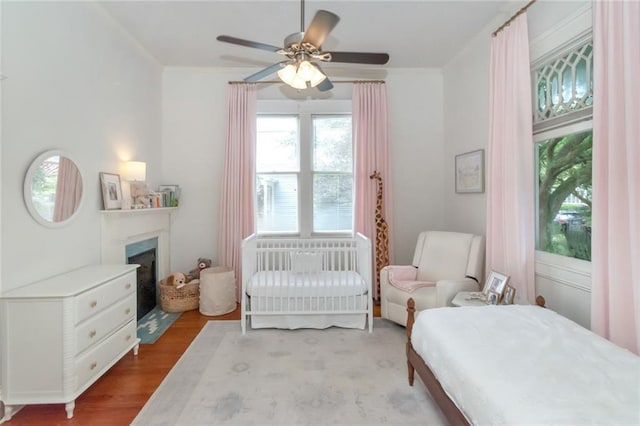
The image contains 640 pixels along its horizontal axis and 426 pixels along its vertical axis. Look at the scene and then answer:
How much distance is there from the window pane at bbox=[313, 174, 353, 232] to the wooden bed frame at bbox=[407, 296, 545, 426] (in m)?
1.94

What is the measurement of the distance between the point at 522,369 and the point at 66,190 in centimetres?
301

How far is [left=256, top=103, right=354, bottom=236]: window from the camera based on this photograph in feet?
12.3

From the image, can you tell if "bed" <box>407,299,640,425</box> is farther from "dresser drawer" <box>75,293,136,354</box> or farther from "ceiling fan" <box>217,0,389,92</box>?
"dresser drawer" <box>75,293,136,354</box>

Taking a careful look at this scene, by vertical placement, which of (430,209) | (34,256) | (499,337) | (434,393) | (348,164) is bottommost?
(434,393)

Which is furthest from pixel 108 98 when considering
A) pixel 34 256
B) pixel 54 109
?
pixel 34 256

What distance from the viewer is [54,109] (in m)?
2.03

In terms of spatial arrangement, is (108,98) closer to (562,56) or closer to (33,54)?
(33,54)

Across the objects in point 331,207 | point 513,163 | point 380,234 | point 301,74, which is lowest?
point 380,234

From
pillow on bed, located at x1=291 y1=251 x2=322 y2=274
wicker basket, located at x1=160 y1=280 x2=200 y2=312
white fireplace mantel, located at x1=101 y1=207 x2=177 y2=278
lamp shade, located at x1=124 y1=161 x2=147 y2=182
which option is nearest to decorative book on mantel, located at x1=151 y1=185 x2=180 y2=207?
white fireplace mantel, located at x1=101 y1=207 x2=177 y2=278

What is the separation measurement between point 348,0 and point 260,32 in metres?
0.95

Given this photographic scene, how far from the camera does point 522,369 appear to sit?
1.17m

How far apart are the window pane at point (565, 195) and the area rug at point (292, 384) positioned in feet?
4.83

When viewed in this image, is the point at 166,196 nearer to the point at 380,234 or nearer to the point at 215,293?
the point at 215,293

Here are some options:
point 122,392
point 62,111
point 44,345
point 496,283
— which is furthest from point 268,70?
point 122,392
